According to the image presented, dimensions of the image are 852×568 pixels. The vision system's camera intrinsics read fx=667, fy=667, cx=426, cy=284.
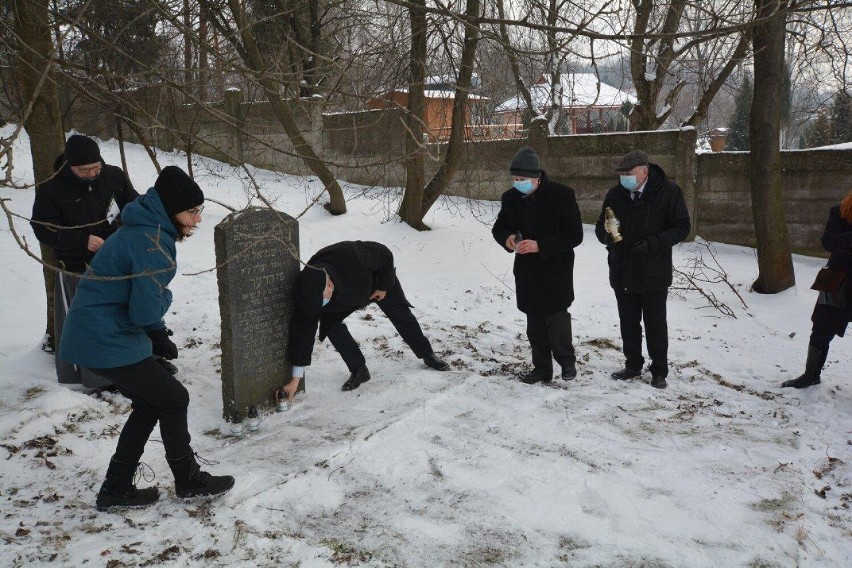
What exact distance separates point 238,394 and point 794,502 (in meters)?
3.56

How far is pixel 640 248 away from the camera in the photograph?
527 centimetres

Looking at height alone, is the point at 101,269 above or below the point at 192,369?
above

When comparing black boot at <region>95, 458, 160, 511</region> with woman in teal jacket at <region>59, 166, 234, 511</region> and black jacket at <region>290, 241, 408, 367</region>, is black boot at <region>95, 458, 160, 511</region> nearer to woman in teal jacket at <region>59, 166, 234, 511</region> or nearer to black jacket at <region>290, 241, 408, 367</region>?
woman in teal jacket at <region>59, 166, 234, 511</region>

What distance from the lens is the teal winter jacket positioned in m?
3.28

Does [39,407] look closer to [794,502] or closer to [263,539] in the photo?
[263,539]

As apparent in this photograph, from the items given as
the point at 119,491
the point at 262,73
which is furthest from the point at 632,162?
the point at 119,491

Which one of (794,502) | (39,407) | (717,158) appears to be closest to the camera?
(794,502)

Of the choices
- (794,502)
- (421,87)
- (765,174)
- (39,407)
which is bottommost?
(794,502)

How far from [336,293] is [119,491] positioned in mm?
2004

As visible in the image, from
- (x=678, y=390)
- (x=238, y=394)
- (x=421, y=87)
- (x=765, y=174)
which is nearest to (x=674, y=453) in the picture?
Answer: (x=678, y=390)

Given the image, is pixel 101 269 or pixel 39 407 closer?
pixel 101 269

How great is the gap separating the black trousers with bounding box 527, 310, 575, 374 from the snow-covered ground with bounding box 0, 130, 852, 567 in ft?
0.86

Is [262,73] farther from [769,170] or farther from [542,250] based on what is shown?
[769,170]

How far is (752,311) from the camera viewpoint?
26.3ft
